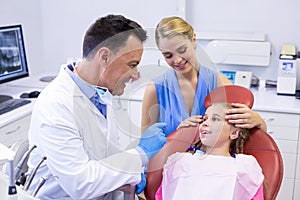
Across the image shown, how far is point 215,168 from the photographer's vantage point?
5.51ft

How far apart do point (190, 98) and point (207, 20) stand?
5.14 ft

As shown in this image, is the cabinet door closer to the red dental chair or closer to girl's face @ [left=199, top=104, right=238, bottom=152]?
the red dental chair

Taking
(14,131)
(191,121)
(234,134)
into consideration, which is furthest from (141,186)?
(14,131)

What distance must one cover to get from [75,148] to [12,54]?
1.87 m

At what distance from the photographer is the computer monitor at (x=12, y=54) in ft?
9.11

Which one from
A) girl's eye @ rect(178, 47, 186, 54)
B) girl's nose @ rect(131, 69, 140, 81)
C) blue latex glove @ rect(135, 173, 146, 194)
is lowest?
blue latex glove @ rect(135, 173, 146, 194)

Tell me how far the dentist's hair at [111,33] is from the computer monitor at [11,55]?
1.65 metres

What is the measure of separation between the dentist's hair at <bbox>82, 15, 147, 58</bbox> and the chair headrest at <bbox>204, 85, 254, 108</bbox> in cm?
56

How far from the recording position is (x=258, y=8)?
9.67 ft

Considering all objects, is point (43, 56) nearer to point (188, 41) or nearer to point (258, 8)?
point (258, 8)

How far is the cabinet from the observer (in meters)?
2.59

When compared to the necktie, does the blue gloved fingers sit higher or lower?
lower

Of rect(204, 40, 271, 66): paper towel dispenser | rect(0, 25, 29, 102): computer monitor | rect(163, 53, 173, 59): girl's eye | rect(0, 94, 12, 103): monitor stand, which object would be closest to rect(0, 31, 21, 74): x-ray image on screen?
rect(0, 25, 29, 102): computer monitor

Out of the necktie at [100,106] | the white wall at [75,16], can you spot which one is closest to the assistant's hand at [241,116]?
the necktie at [100,106]
